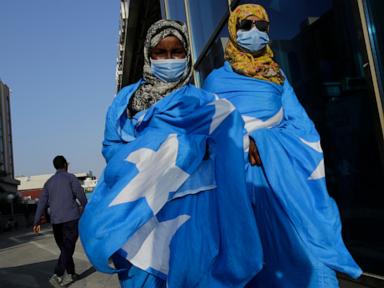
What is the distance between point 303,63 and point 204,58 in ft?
8.11

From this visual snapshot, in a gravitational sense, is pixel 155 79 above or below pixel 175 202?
above

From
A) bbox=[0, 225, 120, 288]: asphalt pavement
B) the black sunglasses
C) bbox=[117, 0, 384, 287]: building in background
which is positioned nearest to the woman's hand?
the black sunglasses

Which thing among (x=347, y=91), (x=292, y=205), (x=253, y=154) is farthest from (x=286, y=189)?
(x=347, y=91)

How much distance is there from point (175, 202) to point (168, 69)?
582mm

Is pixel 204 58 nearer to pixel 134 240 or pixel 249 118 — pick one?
pixel 249 118

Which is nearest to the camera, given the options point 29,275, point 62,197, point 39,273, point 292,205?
point 292,205

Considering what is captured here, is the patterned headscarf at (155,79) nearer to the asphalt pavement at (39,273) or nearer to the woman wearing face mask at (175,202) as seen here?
the woman wearing face mask at (175,202)

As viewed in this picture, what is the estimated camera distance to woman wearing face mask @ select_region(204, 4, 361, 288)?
5.41ft

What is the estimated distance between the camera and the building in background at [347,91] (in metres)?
2.56

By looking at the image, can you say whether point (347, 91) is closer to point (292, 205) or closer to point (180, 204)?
point (292, 205)

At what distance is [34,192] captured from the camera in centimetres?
7588

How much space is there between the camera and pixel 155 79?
183cm

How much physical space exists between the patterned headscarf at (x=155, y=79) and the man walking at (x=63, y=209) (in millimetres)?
3598

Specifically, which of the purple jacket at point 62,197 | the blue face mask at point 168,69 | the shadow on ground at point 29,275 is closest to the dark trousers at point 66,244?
the purple jacket at point 62,197
